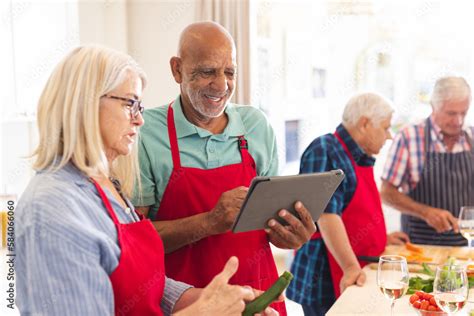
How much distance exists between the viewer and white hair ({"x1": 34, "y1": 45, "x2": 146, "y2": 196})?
1162mm

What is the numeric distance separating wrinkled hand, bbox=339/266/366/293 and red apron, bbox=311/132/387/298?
0.19m

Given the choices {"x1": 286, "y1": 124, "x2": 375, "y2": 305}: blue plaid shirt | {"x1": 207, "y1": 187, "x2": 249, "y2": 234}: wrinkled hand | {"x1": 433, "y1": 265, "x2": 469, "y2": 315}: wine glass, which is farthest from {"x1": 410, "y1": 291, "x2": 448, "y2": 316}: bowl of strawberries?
{"x1": 286, "y1": 124, "x2": 375, "y2": 305}: blue plaid shirt

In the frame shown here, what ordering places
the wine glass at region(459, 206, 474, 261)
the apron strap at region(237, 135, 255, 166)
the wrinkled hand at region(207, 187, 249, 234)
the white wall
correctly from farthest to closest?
the white wall → the wine glass at region(459, 206, 474, 261) → the apron strap at region(237, 135, 255, 166) → the wrinkled hand at region(207, 187, 249, 234)

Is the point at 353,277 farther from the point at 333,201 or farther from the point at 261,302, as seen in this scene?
the point at 261,302

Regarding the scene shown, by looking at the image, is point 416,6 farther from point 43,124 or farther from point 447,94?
point 43,124

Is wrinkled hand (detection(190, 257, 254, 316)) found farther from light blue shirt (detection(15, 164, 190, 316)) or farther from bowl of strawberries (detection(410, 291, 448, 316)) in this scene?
bowl of strawberries (detection(410, 291, 448, 316))

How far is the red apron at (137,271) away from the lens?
1.22m

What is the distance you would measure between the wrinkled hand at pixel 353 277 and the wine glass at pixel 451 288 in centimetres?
67

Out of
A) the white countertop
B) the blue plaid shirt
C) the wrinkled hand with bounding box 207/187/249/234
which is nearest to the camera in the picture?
the wrinkled hand with bounding box 207/187/249/234

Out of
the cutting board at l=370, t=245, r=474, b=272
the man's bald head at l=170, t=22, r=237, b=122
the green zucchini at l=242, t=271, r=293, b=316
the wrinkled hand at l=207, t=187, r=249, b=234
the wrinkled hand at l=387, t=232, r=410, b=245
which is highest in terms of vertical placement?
the man's bald head at l=170, t=22, r=237, b=122

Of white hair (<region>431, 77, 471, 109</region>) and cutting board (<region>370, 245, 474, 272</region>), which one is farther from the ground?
white hair (<region>431, 77, 471, 109</region>)

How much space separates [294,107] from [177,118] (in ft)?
10.8

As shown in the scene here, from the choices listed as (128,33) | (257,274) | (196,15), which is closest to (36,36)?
(128,33)

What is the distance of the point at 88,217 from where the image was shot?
117 cm
